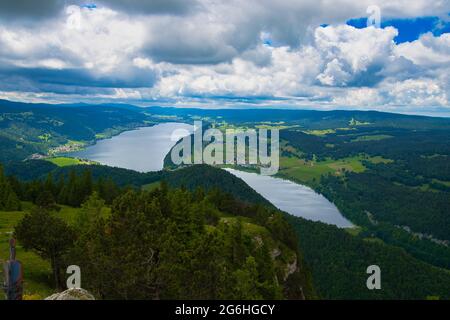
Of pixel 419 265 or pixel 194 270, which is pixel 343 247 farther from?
pixel 194 270

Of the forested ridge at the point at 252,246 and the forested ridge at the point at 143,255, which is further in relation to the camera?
the forested ridge at the point at 252,246

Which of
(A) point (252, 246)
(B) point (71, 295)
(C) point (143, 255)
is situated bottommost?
(A) point (252, 246)

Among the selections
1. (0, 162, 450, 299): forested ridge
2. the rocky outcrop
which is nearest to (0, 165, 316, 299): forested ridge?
(0, 162, 450, 299): forested ridge

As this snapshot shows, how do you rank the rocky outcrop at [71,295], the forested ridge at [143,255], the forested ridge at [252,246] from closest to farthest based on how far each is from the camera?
the rocky outcrop at [71,295] < the forested ridge at [143,255] < the forested ridge at [252,246]

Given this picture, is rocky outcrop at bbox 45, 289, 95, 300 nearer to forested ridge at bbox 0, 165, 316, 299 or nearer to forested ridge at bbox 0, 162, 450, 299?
forested ridge at bbox 0, 165, 316, 299

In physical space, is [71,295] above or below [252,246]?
above

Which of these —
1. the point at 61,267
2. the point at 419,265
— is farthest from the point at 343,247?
the point at 61,267

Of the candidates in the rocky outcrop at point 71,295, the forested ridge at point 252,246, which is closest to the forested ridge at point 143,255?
the forested ridge at point 252,246

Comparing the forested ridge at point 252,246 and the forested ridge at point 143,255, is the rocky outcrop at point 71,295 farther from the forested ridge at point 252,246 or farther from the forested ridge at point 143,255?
the forested ridge at point 252,246

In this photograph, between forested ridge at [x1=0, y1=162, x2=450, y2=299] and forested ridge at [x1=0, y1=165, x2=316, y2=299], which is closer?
forested ridge at [x1=0, y1=165, x2=316, y2=299]

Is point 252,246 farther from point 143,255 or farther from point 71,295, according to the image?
point 71,295

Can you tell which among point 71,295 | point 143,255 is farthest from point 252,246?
point 71,295
